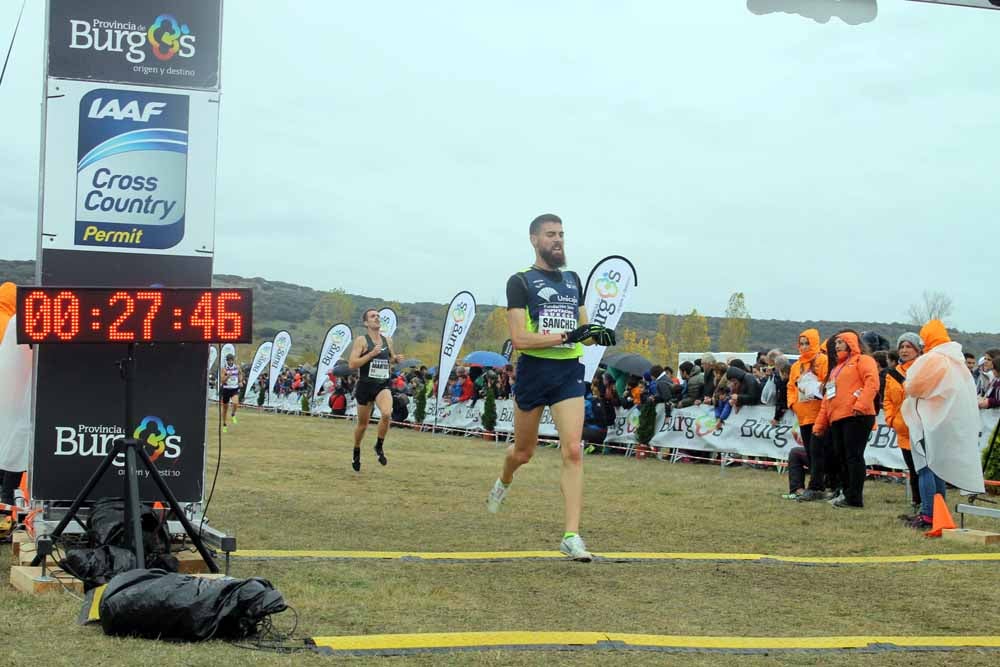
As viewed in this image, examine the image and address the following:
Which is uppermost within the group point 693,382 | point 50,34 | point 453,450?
point 50,34

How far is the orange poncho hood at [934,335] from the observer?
404 inches

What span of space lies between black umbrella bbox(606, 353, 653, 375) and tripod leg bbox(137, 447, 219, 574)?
1771 centimetres

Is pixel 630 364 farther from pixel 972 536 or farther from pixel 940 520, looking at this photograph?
pixel 972 536

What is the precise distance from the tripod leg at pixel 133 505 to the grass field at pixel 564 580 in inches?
15.5

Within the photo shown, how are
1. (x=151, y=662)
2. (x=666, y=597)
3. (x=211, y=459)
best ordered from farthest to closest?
(x=211, y=459) → (x=666, y=597) → (x=151, y=662)

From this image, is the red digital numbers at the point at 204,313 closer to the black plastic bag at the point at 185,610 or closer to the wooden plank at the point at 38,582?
the wooden plank at the point at 38,582

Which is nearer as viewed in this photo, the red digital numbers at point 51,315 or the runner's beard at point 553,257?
the red digital numbers at point 51,315

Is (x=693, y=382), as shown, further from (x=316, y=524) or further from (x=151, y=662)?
(x=151, y=662)

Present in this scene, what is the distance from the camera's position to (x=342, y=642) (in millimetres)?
4824

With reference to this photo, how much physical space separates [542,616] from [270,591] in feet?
4.71

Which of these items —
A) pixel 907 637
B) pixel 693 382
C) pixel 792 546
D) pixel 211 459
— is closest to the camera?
pixel 907 637

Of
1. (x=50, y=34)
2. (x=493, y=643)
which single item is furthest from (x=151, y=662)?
(x=50, y=34)

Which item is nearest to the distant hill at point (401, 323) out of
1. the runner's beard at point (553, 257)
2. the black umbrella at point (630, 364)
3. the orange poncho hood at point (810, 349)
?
the black umbrella at point (630, 364)

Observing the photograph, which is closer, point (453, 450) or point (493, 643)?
point (493, 643)
